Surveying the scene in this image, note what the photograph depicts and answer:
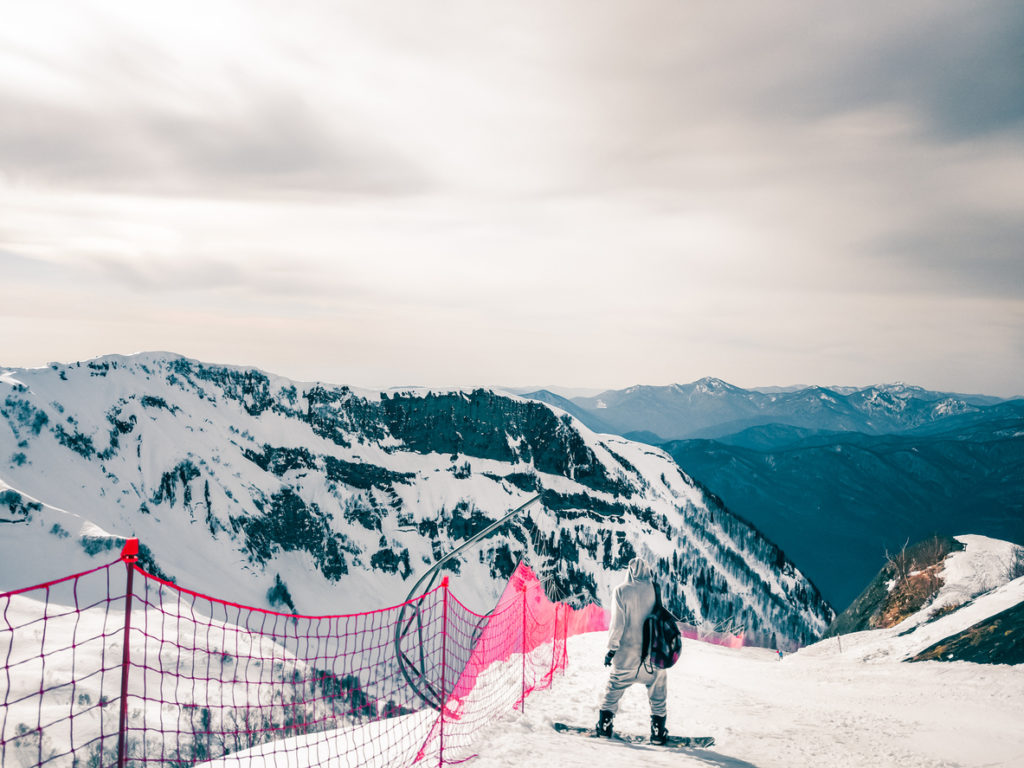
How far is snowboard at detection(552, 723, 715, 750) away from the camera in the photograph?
7.36m

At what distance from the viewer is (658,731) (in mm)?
7547

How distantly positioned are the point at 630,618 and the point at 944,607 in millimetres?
14223

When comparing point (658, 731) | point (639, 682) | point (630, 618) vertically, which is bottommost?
point (658, 731)

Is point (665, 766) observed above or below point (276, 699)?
above

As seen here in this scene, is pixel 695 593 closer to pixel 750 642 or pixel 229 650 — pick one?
pixel 750 642

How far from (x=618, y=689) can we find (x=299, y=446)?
490 feet

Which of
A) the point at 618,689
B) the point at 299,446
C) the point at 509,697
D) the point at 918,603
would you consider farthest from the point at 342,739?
the point at 299,446

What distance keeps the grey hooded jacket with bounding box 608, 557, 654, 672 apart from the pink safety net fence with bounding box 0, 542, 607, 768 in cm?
168

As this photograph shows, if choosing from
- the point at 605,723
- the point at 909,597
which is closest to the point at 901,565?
the point at 909,597

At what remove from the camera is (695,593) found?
424 feet

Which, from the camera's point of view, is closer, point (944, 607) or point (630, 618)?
point (630, 618)

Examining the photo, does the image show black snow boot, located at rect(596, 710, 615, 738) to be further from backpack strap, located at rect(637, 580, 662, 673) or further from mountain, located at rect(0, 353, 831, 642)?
mountain, located at rect(0, 353, 831, 642)

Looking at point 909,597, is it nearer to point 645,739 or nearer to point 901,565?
point 901,565

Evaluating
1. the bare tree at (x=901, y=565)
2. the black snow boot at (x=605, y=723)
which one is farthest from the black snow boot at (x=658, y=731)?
the bare tree at (x=901, y=565)
